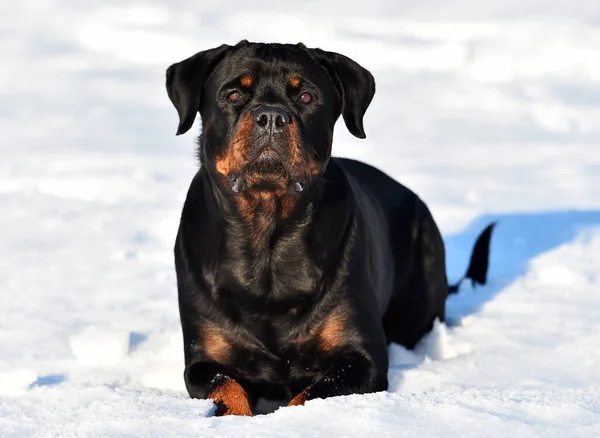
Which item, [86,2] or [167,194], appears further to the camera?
[86,2]

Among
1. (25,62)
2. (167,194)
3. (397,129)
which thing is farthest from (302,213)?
(25,62)

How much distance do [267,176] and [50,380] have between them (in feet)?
3.86

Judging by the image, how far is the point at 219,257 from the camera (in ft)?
13.5

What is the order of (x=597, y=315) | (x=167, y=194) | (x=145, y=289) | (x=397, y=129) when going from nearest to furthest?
(x=597, y=315)
(x=145, y=289)
(x=167, y=194)
(x=397, y=129)

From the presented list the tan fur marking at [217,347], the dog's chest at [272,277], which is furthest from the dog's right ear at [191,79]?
the tan fur marking at [217,347]

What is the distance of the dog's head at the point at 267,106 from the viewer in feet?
12.5

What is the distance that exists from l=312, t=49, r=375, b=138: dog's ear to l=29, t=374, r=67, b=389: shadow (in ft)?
4.79

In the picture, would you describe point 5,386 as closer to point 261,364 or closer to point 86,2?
point 261,364

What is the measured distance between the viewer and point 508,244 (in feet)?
23.4

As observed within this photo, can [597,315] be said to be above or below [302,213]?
below

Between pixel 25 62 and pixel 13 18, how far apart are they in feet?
6.58

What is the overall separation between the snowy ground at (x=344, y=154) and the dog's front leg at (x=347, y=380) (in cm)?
20

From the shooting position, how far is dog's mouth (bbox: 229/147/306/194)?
380 centimetres

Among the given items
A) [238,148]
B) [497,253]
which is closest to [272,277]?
[238,148]
